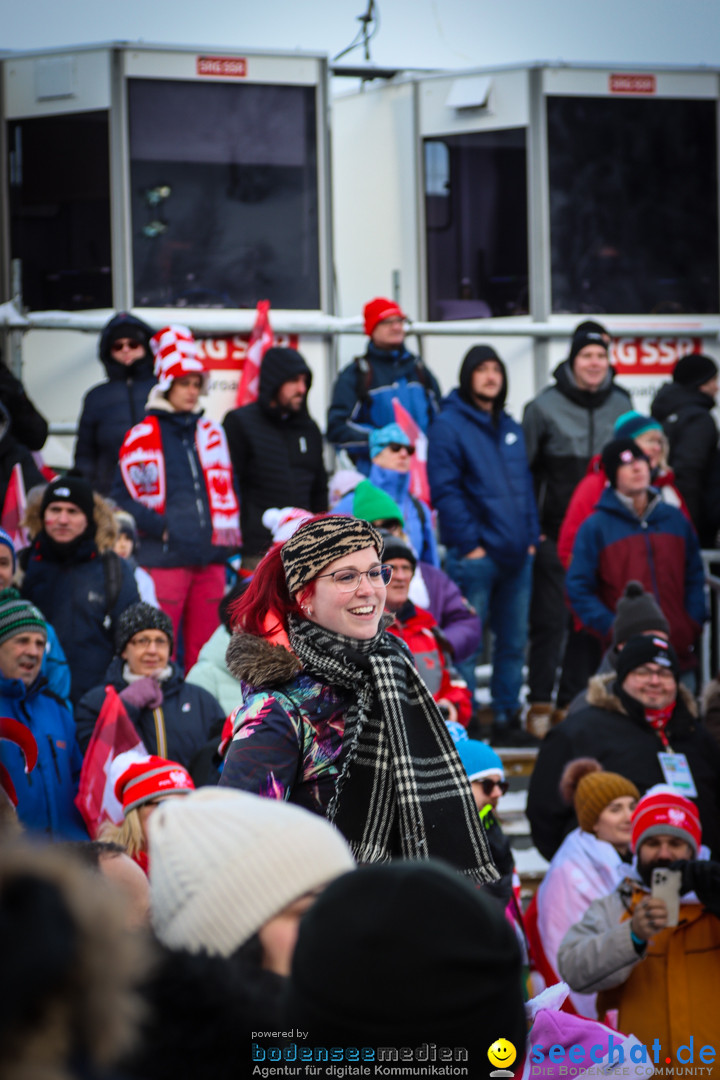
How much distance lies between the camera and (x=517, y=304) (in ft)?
31.8

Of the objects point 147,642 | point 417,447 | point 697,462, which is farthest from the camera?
point 697,462

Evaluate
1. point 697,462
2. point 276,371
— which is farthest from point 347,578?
point 697,462

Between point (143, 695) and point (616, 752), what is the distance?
1972 millimetres

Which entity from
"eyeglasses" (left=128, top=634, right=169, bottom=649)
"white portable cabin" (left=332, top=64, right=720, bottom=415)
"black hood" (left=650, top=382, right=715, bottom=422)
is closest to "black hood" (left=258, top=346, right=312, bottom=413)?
"white portable cabin" (left=332, top=64, right=720, bottom=415)

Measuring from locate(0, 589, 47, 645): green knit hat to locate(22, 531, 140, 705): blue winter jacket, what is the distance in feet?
2.54

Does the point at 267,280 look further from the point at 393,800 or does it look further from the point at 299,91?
the point at 393,800

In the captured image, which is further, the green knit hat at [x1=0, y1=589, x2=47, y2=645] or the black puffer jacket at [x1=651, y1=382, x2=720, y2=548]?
the black puffer jacket at [x1=651, y1=382, x2=720, y2=548]

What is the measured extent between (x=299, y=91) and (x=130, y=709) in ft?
18.3

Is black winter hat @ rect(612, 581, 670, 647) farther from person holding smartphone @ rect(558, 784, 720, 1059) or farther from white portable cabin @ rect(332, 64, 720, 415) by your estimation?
white portable cabin @ rect(332, 64, 720, 415)

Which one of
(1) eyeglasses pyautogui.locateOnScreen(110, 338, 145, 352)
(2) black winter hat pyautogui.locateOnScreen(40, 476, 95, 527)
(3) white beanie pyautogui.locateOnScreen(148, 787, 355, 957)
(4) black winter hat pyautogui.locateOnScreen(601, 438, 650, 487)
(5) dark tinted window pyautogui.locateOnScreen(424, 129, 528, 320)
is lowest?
(3) white beanie pyautogui.locateOnScreen(148, 787, 355, 957)

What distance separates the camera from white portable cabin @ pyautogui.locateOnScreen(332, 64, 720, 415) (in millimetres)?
9609

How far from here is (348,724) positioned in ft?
9.76

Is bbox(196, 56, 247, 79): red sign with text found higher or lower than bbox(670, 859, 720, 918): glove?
higher

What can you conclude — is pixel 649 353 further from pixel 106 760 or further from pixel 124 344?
pixel 106 760
